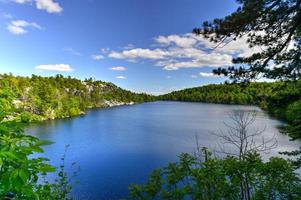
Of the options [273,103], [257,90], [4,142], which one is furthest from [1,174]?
[257,90]

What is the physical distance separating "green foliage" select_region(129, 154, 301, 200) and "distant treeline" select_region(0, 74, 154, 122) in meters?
3.60

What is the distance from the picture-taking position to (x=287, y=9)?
18.8 ft

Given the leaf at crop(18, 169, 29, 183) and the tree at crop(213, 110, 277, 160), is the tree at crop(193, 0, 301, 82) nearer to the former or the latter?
the tree at crop(213, 110, 277, 160)

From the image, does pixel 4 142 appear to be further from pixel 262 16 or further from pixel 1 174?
pixel 262 16

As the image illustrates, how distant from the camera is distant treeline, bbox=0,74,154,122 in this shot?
7.93 ft

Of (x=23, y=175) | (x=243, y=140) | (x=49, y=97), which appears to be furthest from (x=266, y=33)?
(x=49, y=97)

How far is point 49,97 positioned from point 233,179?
69100 millimetres

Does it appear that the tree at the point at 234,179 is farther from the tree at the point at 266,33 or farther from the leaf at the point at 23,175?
the leaf at the point at 23,175

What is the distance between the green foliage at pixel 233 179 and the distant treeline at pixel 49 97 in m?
3.60

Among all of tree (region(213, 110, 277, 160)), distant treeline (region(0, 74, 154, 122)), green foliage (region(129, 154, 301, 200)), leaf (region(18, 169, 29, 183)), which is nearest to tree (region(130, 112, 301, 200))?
green foliage (region(129, 154, 301, 200))

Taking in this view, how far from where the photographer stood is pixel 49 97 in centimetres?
6931

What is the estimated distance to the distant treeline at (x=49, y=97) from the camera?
2.42 m

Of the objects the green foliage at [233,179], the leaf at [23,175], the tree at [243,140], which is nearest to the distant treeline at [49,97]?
the leaf at [23,175]

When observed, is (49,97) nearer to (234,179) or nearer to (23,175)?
(234,179)
